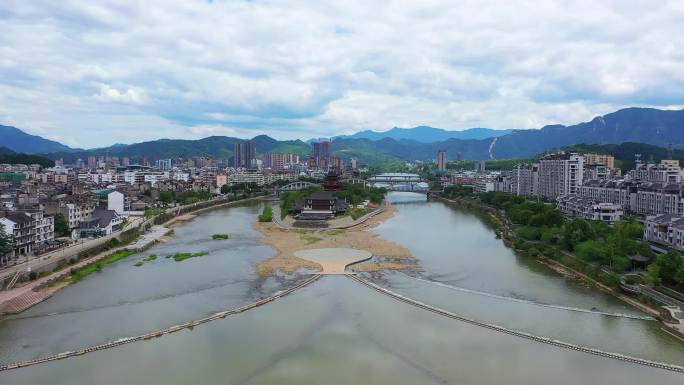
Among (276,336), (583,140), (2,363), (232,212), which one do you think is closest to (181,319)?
(276,336)

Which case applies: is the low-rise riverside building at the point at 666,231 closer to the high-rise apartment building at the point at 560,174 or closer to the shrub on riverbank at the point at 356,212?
the shrub on riverbank at the point at 356,212

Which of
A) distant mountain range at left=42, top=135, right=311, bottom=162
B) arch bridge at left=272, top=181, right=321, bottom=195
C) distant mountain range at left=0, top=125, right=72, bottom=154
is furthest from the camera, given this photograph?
distant mountain range at left=0, top=125, right=72, bottom=154

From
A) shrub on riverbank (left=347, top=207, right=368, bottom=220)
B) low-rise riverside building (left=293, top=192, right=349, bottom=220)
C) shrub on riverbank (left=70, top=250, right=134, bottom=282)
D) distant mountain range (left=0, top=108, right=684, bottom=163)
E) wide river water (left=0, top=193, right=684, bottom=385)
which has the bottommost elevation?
wide river water (left=0, top=193, right=684, bottom=385)

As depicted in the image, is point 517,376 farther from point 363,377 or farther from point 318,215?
point 318,215

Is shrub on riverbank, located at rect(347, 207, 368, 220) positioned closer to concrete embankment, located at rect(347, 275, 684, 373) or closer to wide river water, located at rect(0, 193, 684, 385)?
wide river water, located at rect(0, 193, 684, 385)

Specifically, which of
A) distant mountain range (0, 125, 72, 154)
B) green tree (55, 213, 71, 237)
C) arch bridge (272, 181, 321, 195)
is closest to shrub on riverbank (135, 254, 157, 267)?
green tree (55, 213, 71, 237)

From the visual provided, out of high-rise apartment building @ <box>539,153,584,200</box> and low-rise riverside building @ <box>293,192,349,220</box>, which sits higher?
high-rise apartment building @ <box>539,153,584,200</box>

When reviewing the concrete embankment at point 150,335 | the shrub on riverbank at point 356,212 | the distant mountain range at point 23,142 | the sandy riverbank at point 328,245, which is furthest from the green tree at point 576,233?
the distant mountain range at point 23,142
